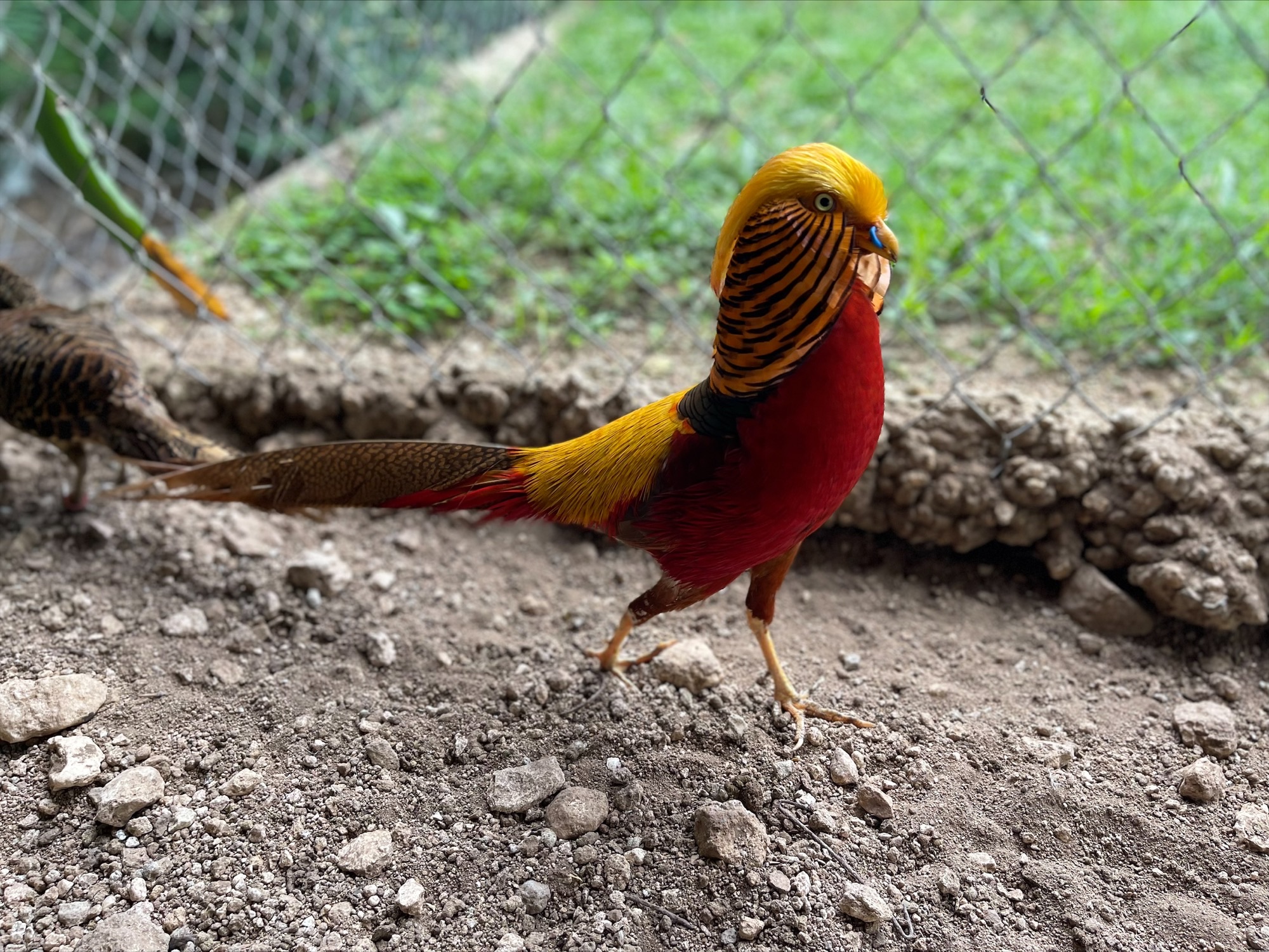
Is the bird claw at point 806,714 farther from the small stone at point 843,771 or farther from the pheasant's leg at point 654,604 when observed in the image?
the pheasant's leg at point 654,604

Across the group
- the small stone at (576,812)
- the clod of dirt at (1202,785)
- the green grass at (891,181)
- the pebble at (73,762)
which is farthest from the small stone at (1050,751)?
the pebble at (73,762)

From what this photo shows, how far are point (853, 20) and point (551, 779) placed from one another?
14.5 ft

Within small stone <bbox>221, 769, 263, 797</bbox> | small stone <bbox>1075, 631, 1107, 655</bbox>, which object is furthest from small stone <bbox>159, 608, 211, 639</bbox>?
small stone <bbox>1075, 631, 1107, 655</bbox>

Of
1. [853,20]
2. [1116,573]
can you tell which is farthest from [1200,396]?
[853,20]

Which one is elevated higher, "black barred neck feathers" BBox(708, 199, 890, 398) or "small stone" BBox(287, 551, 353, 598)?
"black barred neck feathers" BBox(708, 199, 890, 398)

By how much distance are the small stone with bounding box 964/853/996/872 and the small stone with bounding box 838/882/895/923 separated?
18 cm

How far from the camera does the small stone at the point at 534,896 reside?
5.28ft

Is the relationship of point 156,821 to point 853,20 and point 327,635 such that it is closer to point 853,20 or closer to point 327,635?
point 327,635

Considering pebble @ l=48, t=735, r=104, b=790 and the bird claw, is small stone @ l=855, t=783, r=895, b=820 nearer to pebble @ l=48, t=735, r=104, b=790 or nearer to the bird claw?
the bird claw

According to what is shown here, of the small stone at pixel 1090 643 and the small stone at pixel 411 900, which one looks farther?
the small stone at pixel 1090 643

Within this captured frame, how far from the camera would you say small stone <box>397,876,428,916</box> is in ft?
5.22

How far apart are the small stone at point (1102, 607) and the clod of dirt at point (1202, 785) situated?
1.35 feet

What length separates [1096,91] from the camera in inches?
149

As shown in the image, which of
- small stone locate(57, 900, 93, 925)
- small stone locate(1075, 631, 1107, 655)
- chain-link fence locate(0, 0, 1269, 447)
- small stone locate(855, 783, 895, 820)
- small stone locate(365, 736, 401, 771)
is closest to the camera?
small stone locate(57, 900, 93, 925)
